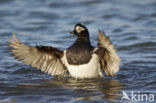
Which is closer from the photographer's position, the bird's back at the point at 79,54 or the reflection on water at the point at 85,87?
the reflection on water at the point at 85,87

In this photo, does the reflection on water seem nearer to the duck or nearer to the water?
the water

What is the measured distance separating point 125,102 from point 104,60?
123cm

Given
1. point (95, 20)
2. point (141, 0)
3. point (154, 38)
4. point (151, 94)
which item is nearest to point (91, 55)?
point (151, 94)

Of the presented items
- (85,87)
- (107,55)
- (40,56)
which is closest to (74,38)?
(40,56)

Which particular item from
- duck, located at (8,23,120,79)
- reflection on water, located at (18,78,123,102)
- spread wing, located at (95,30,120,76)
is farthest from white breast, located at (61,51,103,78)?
→ reflection on water, located at (18,78,123,102)

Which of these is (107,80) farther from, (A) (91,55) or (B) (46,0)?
(B) (46,0)

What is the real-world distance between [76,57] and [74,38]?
15.8 ft

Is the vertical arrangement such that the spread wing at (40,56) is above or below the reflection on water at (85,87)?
above

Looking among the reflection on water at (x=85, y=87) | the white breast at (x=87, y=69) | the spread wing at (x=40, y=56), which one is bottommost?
the reflection on water at (x=85, y=87)

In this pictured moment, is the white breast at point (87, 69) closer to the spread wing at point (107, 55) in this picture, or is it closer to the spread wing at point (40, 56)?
the spread wing at point (107, 55)

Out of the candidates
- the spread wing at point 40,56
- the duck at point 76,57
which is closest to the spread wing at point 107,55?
the duck at point 76,57

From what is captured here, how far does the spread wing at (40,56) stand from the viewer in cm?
751

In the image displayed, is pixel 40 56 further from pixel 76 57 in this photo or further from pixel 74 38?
pixel 74 38

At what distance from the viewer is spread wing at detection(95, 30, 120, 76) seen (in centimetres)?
682
